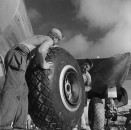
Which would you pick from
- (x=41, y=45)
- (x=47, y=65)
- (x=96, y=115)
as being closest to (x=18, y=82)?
(x=47, y=65)

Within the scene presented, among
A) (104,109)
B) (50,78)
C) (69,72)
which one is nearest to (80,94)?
(69,72)

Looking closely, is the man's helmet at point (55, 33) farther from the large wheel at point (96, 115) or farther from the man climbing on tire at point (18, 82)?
the large wheel at point (96, 115)

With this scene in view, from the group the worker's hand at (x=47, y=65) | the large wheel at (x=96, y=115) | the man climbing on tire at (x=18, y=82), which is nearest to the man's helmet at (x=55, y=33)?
the man climbing on tire at (x=18, y=82)

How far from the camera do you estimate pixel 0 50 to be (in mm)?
5633

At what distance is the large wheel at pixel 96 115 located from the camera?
4734mm

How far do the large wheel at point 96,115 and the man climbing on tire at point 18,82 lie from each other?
229cm

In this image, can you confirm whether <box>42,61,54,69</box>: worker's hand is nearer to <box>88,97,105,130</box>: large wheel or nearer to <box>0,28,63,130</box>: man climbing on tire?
<box>0,28,63,130</box>: man climbing on tire

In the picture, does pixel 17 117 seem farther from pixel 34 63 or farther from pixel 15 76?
pixel 34 63

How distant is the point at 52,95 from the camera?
111 inches

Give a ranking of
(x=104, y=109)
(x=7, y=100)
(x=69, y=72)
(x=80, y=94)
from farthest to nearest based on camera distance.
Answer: (x=104, y=109) → (x=80, y=94) → (x=69, y=72) → (x=7, y=100)

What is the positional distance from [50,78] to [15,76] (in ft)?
1.40

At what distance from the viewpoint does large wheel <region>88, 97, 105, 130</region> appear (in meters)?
4.73

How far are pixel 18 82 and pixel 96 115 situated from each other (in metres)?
2.64

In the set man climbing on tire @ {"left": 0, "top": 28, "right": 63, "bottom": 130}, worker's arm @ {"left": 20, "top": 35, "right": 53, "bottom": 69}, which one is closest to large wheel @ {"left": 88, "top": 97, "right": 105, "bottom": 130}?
man climbing on tire @ {"left": 0, "top": 28, "right": 63, "bottom": 130}
